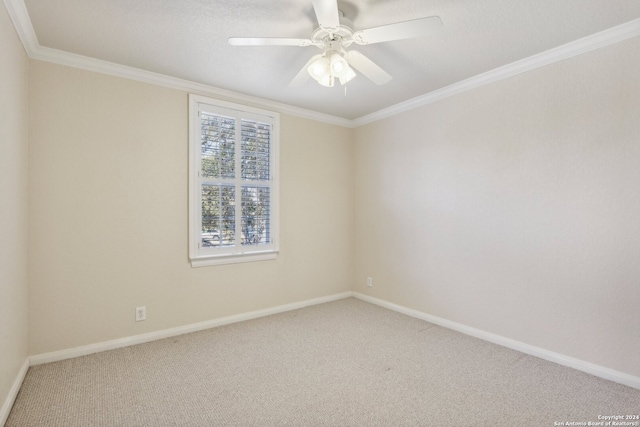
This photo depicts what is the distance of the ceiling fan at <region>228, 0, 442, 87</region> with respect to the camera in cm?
166

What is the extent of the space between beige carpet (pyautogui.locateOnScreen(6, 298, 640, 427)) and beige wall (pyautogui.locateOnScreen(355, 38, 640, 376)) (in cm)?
39

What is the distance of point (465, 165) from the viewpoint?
3.16 metres

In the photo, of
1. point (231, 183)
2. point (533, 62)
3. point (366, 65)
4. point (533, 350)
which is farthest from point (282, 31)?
point (533, 350)

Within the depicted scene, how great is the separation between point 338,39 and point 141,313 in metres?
2.80

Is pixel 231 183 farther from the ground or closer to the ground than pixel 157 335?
farther from the ground

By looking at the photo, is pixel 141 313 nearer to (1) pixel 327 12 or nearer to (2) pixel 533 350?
(1) pixel 327 12

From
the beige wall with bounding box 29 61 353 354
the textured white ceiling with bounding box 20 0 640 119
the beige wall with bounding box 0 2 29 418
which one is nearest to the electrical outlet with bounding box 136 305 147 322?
the beige wall with bounding box 29 61 353 354

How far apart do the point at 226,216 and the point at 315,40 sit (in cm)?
200

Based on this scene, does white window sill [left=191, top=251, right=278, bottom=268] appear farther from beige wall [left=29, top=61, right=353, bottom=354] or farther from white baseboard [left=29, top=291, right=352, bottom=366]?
white baseboard [left=29, top=291, right=352, bottom=366]

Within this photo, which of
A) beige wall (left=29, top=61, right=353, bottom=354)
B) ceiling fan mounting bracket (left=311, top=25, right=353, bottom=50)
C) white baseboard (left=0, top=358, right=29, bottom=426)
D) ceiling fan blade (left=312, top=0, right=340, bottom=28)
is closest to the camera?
ceiling fan blade (left=312, top=0, right=340, bottom=28)

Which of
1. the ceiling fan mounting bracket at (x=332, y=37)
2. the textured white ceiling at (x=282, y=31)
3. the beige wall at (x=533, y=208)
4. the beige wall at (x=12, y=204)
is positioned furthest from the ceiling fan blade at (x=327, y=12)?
the beige wall at (x=533, y=208)

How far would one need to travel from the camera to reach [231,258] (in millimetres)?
3410

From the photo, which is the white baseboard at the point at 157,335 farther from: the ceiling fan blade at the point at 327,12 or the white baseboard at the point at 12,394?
the ceiling fan blade at the point at 327,12

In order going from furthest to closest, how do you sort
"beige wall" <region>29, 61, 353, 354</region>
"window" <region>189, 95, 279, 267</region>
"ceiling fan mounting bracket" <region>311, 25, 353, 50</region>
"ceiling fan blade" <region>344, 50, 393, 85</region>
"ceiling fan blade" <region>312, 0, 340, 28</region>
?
"window" <region>189, 95, 279, 267</region> < "beige wall" <region>29, 61, 353, 354</region> < "ceiling fan blade" <region>344, 50, 393, 85</region> < "ceiling fan mounting bracket" <region>311, 25, 353, 50</region> < "ceiling fan blade" <region>312, 0, 340, 28</region>
